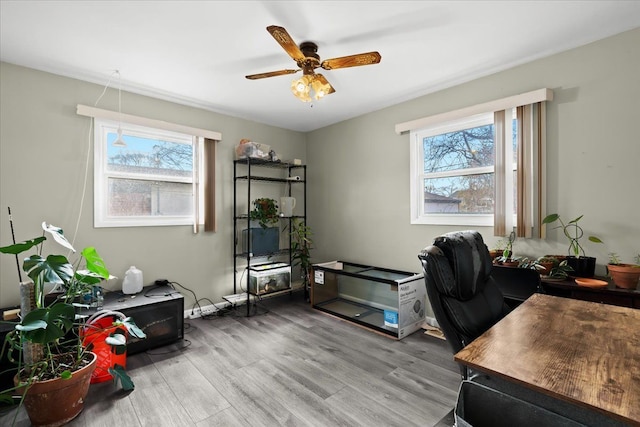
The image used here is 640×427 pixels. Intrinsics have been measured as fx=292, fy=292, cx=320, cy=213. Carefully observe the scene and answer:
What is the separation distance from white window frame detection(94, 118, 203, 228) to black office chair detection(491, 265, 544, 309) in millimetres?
3079

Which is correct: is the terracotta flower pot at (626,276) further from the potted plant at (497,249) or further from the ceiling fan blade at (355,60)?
the ceiling fan blade at (355,60)

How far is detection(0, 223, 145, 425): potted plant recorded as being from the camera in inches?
61.4

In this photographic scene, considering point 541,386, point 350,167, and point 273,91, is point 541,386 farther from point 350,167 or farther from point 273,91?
point 350,167

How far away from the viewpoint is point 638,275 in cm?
188

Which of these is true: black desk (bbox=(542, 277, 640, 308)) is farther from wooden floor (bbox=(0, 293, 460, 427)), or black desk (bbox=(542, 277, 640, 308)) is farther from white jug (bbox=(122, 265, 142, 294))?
white jug (bbox=(122, 265, 142, 294))

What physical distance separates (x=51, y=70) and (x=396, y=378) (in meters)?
3.82

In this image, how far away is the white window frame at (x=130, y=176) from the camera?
2.81 m

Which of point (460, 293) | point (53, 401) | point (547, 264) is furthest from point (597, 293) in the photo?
point (53, 401)

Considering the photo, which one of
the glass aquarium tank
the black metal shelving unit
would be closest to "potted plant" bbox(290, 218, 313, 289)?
the black metal shelving unit

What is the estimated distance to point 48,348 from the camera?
1727 millimetres

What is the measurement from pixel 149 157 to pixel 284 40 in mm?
2180

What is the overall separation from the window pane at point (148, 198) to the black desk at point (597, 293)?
3.49 meters

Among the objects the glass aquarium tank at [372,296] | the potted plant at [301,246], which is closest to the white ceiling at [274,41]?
the potted plant at [301,246]

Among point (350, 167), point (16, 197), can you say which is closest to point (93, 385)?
point (16, 197)
